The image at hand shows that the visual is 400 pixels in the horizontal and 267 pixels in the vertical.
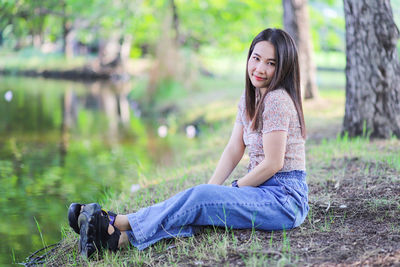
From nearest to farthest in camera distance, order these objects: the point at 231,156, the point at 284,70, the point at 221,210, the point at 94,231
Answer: the point at 94,231, the point at 221,210, the point at 284,70, the point at 231,156

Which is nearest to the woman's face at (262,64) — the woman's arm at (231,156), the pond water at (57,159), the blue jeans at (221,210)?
the woman's arm at (231,156)

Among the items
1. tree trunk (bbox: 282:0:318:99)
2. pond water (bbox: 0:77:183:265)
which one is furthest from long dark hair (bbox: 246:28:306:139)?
tree trunk (bbox: 282:0:318:99)

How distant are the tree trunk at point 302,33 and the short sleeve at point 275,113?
5.90 m

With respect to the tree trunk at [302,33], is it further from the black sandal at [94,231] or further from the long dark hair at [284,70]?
the black sandal at [94,231]

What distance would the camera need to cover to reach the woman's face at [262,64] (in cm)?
291

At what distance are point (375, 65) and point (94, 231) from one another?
3675 millimetres

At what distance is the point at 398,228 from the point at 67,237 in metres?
2.14

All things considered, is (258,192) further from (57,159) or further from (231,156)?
(57,159)

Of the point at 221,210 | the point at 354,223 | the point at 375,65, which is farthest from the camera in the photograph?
the point at 375,65

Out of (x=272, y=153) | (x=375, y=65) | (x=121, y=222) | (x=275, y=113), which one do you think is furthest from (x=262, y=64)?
(x=375, y=65)

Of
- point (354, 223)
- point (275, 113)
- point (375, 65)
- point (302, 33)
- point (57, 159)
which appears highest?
point (302, 33)

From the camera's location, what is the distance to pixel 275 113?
9.21 ft

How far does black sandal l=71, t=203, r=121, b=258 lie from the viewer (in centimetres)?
262

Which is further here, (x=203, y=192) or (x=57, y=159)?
(x=57, y=159)
